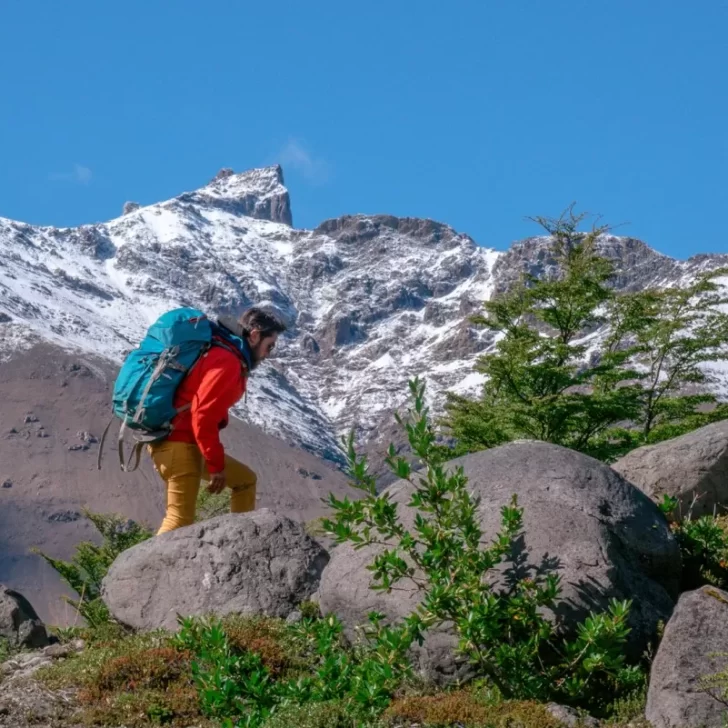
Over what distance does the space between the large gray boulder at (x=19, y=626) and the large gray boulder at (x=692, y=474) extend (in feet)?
19.6

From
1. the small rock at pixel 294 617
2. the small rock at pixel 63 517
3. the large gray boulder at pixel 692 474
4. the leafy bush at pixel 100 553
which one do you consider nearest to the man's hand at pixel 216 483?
the small rock at pixel 294 617

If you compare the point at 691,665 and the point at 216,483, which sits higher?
the point at 216,483

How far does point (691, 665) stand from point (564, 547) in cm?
120

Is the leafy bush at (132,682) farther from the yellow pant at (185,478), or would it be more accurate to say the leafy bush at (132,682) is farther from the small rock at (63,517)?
the small rock at (63,517)

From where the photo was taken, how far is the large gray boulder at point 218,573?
8.02m

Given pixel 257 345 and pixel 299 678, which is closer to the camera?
pixel 299 678

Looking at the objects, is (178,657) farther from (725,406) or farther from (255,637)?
(725,406)

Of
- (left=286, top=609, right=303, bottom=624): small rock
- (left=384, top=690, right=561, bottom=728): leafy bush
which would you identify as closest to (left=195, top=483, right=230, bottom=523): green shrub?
(left=286, top=609, right=303, bottom=624): small rock

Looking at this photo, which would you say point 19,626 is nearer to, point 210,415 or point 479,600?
point 210,415

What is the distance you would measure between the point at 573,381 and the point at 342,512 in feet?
51.2

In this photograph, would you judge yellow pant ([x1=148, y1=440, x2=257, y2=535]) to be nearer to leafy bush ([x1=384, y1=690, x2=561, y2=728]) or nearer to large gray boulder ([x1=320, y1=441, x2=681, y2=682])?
large gray boulder ([x1=320, y1=441, x2=681, y2=682])

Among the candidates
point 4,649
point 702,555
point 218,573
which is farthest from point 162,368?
point 702,555

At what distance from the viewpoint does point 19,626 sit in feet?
30.5

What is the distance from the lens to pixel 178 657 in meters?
6.99
